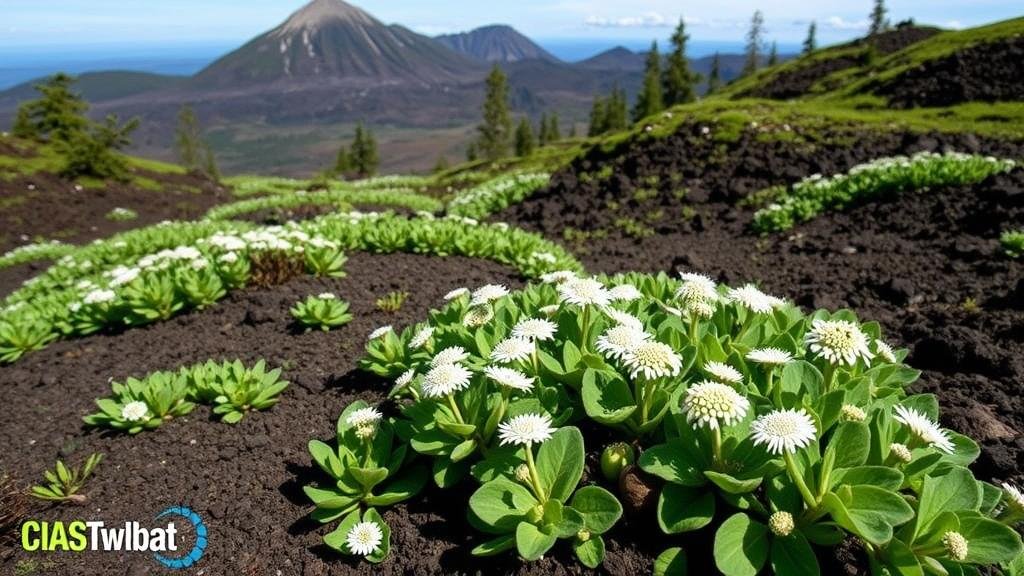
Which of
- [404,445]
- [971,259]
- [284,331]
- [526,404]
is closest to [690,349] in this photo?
[526,404]

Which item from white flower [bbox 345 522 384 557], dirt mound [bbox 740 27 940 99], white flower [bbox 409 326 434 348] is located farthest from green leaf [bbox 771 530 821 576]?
dirt mound [bbox 740 27 940 99]

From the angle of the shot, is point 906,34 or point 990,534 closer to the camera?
point 990,534

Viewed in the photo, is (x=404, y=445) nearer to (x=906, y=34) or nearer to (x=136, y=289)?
(x=136, y=289)

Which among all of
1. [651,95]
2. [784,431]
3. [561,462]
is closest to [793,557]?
[784,431]

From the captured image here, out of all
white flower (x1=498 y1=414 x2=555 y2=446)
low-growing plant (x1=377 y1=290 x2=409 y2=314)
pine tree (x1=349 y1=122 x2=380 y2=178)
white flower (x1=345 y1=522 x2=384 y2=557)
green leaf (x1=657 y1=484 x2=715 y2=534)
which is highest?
white flower (x1=498 y1=414 x2=555 y2=446)

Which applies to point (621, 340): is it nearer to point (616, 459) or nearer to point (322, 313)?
point (616, 459)

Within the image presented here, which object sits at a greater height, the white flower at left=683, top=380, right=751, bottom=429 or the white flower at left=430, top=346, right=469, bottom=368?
the white flower at left=683, top=380, right=751, bottom=429

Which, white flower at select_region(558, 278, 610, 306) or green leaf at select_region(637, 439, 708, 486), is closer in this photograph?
green leaf at select_region(637, 439, 708, 486)

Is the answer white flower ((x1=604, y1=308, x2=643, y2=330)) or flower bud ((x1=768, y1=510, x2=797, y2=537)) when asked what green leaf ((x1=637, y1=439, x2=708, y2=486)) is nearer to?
flower bud ((x1=768, y1=510, x2=797, y2=537))
